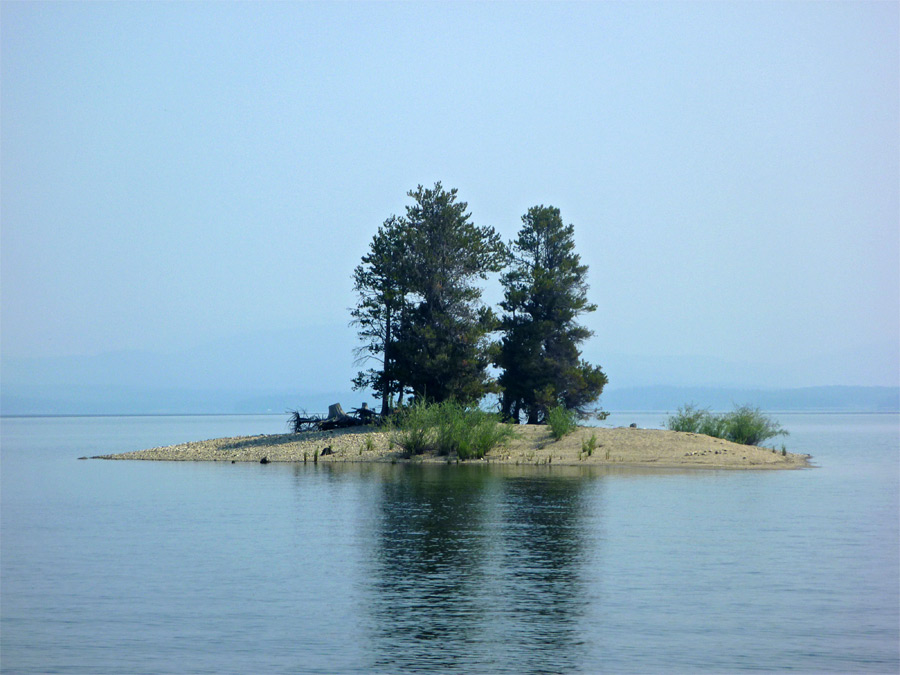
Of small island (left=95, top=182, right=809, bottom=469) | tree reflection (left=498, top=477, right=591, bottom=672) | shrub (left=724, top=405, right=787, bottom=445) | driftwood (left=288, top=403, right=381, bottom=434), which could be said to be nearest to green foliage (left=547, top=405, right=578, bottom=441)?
small island (left=95, top=182, right=809, bottom=469)

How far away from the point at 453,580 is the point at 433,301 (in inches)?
1390

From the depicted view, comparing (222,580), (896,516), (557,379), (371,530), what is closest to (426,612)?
(222,580)

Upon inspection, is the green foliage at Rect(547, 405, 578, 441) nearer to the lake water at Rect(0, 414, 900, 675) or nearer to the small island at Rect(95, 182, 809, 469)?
the small island at Rect(95, 182, 809, 469)

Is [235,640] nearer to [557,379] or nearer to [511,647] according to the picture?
[511,647]

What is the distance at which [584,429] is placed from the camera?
52031 mm

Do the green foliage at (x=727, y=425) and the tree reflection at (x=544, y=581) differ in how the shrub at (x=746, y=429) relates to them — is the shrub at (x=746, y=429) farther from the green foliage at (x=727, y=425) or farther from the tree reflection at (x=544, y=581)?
the tree reflection at (x=544, y=581)

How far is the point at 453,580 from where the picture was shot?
19047 mm

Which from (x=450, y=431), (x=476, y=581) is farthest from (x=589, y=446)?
(x=476, y=581)

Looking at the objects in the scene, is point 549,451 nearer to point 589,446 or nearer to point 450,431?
point 589,446

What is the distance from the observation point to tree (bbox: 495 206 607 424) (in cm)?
5566

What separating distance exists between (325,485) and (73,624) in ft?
69.1

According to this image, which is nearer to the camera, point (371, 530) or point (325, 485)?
point (371, 530)

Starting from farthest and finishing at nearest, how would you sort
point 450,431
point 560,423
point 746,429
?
1. point 746,429
2. point 560,423
3. point 450,431

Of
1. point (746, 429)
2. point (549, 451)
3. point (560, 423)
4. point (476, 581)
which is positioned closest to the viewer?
point (476, 581)
